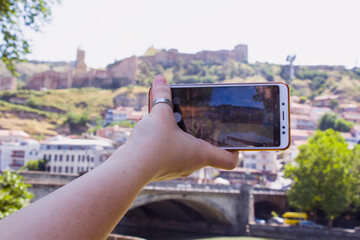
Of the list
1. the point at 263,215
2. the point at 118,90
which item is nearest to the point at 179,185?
the point at 263,215

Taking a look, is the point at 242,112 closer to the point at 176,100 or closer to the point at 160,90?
the point at 176,100

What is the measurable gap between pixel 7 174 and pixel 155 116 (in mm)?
7280

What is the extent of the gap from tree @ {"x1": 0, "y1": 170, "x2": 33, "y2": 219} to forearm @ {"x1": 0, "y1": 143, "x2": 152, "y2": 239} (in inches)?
227

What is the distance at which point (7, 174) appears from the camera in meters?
7.80

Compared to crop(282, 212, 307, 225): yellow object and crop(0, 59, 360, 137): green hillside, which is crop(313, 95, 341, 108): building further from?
crop(282, 212, 307, 225): yellow object

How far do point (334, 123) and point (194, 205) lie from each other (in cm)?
3805

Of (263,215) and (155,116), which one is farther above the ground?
(155,116)

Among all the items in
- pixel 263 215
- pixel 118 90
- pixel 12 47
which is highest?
pixel 118 90

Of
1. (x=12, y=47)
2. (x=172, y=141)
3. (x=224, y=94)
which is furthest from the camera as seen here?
(x=12, y=47)

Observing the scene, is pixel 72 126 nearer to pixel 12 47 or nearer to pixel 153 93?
pixel 12 47

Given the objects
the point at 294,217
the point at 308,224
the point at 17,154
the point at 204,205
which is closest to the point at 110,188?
the point at 204,205

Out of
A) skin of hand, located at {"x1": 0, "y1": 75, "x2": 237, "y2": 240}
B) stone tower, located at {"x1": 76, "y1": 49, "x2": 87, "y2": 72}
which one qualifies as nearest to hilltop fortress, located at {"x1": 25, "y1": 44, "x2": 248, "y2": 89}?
stone tower, located at {"x1": 76, "y1": 49, "x2": 87, "y2": 72}

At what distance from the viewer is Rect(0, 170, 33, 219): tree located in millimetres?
6656

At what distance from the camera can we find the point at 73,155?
39.2m
